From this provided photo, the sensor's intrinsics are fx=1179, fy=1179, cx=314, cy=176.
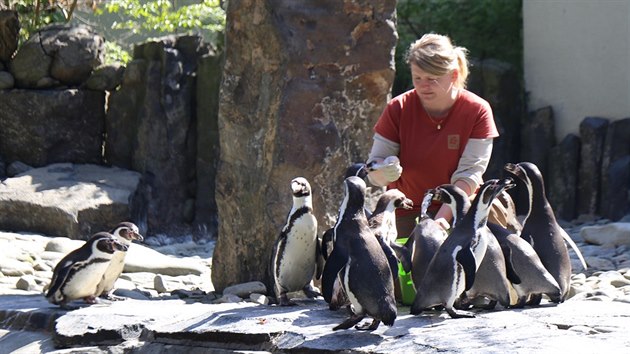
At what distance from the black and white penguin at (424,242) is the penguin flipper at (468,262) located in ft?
1.07

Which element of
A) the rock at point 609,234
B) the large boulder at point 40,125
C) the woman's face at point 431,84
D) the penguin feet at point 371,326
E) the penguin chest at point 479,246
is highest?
the woman's face at point 431,84

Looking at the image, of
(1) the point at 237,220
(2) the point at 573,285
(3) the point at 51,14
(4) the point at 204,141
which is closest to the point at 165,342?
(1) the point at 237,220

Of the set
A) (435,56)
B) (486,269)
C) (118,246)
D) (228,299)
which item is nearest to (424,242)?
(486,269)

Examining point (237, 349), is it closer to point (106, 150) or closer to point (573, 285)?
point (573, 285)

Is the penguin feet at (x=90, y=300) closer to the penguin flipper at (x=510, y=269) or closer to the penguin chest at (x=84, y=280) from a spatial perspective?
the penguin chest at (x=84, y=280)

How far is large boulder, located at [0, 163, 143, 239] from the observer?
1092 centimetres

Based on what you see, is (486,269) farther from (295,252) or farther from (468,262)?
(295,252)

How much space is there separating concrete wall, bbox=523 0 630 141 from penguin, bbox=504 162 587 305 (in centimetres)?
741

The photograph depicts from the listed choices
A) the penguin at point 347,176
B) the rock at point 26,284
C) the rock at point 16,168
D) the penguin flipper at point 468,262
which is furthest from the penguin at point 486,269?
the rock at point 16,168

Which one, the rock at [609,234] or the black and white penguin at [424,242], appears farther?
the rock at [609,234]

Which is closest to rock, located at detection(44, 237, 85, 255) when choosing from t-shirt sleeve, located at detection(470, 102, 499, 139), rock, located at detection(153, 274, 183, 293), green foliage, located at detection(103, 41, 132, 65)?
rock, located at detection(153, 274, 183, 293)

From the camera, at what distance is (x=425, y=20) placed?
14734 millimetres

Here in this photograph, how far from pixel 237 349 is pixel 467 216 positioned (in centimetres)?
118

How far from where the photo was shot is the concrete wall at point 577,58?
12734mm
